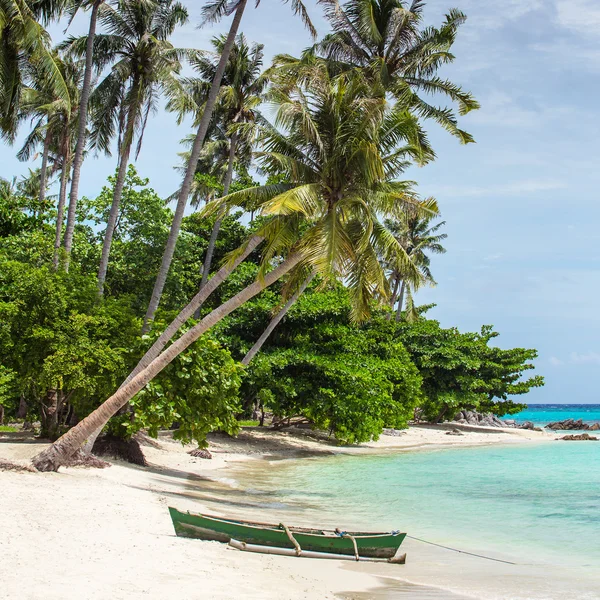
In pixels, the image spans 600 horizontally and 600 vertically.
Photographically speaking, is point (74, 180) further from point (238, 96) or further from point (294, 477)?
point (294, 477)

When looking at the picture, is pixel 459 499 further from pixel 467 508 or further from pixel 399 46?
pixel 399 46

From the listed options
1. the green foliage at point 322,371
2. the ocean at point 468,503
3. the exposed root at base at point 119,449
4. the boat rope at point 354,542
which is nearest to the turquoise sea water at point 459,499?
the ocean at point 468,503

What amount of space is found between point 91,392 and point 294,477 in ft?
24.3

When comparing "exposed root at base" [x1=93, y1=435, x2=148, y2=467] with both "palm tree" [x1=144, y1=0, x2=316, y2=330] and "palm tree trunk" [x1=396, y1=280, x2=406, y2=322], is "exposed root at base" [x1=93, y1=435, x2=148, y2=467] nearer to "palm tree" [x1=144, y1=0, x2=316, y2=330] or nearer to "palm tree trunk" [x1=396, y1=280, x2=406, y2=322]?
"palm tree" [x1=144, y1=0, x2=316, y2=330]

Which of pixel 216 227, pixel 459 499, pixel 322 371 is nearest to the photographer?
pixel 459 499

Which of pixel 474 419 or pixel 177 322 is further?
pixel 474 419

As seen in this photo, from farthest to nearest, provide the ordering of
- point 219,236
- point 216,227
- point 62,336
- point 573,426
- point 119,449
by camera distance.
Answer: point 573,426
point 219,236
point 216,227
point 119,449
point 62,336

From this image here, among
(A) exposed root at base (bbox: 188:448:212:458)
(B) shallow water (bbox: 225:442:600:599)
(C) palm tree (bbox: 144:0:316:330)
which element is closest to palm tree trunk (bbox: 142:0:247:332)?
(C) palm tree (bbox: 144:0:316:330)

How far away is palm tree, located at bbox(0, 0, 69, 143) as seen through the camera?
1492 centimetres

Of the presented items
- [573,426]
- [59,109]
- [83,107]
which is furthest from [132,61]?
[573,426]

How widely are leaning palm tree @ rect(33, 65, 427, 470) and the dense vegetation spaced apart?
46mm

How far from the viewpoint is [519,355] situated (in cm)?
4850

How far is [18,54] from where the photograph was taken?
1638cm

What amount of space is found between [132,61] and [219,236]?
35.6 feet
